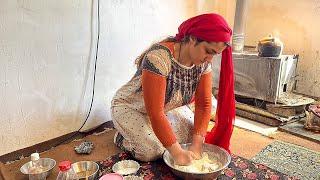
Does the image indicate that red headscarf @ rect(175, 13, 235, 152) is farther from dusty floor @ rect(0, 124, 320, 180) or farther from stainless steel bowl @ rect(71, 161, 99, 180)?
stainless steel bowl @ rect(71, 161, 99, 180)

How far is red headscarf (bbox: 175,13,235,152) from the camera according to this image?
3.98ft

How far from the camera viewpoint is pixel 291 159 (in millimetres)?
1679

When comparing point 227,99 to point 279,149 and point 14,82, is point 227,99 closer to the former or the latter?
point 279,149

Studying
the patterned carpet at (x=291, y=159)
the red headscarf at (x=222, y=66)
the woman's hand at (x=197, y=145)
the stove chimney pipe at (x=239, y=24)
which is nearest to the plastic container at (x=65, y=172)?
the woman's hand at (x=197, y=145)

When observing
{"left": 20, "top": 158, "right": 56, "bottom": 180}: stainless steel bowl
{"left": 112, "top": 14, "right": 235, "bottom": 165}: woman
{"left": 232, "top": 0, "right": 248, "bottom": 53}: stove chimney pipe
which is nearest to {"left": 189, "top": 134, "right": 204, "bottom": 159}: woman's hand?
{"left": 112, "top": 14, "right": 235, "bottom": 165}: woman

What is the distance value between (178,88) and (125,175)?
1.55 feet

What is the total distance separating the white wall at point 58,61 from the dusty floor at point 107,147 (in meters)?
0.14

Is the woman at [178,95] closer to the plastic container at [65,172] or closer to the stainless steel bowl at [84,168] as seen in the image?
the stainless steel bowl at [84,168]

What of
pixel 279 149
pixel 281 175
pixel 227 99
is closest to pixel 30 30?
pixel 227 99

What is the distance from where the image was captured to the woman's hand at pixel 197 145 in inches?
56.1

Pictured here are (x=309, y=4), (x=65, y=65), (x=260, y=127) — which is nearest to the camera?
(x=65, y=65)

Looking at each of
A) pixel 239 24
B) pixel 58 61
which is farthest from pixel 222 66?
pixel 239 24

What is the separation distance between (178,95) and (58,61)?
2.52 ft

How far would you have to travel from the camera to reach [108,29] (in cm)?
196
